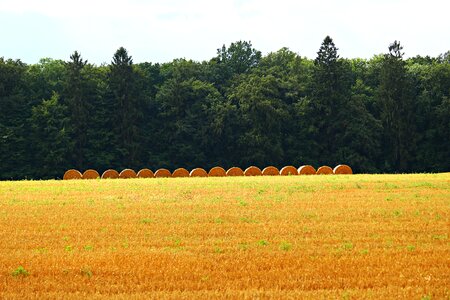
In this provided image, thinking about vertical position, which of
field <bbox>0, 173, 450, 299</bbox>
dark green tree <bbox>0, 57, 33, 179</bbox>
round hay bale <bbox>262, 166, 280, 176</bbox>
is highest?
dark green tree <bbox>0, 57, 33, 179</bbox>

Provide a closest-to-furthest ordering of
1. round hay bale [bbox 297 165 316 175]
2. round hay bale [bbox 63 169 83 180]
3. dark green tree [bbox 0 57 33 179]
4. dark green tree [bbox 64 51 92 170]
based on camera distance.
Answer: round hay bale [bbox 63 169 83 180] < round hay bale [bbox 297 165 316 175] < dark green tree [bbox 0 57 33 179] < dark green tree [bbox 64 51 92 170]

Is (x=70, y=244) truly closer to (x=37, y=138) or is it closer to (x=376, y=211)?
(x=376, y=211)

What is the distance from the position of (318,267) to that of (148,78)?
77.5 meters

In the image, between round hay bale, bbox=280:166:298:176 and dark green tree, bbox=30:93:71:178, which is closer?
round hay bale, bbox=280:166:298:176

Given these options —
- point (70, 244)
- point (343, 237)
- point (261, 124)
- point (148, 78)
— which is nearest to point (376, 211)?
point (343, 237)

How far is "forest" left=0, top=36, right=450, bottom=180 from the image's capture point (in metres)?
79.8

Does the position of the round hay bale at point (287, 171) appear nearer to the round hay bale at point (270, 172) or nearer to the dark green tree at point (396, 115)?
the round hay bale at point (270, 172)

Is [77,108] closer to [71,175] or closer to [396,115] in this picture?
[71,175]

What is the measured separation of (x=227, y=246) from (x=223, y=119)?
6500cm

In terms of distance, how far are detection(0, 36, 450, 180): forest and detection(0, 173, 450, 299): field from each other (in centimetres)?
4718

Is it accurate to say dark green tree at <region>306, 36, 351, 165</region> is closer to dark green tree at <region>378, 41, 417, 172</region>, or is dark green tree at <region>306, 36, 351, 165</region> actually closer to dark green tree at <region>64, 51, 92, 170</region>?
dark green tree at <region>378, 41, 417, 172</region>

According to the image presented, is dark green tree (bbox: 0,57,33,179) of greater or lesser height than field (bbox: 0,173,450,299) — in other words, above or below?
above

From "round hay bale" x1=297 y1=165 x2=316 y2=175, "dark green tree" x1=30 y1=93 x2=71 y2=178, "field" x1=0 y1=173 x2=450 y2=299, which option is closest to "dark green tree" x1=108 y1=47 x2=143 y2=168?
"dark green tree" x1=30 y1=93 x2=71 y2=178

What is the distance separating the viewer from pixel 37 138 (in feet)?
259
